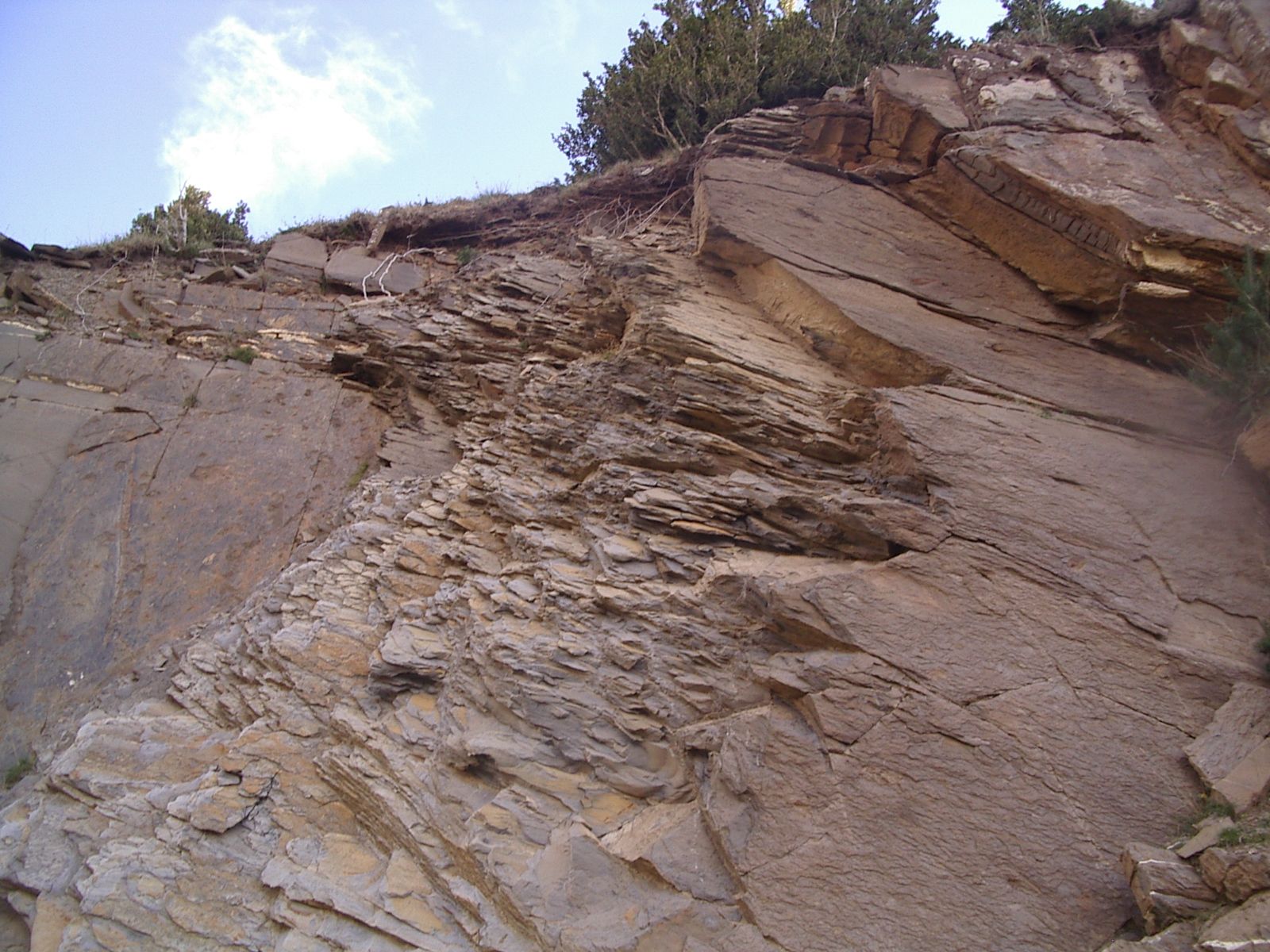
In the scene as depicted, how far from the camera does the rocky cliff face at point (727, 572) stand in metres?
4.88

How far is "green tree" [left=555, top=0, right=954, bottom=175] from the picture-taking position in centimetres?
1318

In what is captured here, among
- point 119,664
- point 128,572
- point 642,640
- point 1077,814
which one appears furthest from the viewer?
point 128,572

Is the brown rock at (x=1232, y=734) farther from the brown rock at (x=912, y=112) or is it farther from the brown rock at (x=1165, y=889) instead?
the brown rock at (x=912, y=112)

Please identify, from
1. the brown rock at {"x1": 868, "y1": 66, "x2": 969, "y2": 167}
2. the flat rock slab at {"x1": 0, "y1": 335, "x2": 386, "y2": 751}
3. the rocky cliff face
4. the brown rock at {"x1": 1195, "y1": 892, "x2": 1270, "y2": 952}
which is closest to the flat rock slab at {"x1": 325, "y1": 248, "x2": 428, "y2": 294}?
the rocky cliff face

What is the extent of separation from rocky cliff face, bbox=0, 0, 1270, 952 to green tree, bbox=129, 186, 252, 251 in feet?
10.5

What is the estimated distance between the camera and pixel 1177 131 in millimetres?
8219

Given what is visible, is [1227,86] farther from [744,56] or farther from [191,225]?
[191,225]

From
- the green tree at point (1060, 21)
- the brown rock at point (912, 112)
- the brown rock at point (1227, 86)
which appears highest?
the green tree at point (1060, 21)

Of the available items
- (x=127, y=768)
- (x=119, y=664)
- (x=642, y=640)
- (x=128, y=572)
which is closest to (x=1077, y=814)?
(x=642, y=640)

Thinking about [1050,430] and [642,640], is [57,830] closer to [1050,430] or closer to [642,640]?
[642,640]

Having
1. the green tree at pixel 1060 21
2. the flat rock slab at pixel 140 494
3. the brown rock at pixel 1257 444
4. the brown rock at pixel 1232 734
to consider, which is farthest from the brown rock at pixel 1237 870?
the green tree at pixel 1060 21

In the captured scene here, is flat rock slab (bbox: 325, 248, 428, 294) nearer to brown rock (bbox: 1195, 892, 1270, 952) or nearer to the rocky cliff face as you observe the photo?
the rocky cliff face

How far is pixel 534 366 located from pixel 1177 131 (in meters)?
7.34

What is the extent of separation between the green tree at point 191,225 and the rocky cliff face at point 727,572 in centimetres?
320
